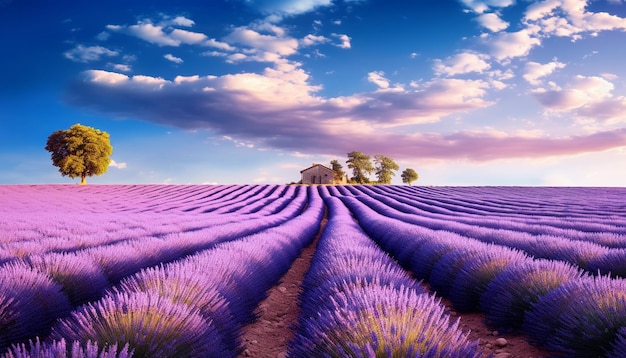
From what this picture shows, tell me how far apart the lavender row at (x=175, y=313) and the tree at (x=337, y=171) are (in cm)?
6076

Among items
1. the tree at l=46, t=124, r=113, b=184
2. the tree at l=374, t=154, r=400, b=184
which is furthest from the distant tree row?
the tree at l=46, t=124, r=113, b=184

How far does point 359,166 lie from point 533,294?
65.0 m

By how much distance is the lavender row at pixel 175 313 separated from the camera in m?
2.10

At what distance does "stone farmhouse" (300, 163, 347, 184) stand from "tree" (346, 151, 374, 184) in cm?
567

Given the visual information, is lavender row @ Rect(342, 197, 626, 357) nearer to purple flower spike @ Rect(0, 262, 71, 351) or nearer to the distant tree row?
purple flower spike @ Rect(0, 262, 71, 351)

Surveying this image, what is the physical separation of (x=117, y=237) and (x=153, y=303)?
5.83 meters

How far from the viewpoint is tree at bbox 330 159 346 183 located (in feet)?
217

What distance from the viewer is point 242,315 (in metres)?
3.84

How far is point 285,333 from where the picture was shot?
4.12 meters

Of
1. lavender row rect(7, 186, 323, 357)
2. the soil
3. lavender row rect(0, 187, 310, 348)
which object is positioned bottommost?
the soil

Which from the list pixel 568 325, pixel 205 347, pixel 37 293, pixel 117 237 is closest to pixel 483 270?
pixel 568 325

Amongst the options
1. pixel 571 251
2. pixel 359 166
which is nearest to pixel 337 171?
pixel 359 166

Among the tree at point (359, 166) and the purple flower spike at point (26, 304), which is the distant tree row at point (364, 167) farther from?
the purple flower spike at point (26, 304)

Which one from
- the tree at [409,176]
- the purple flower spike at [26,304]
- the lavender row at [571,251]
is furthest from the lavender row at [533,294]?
the tree at [409,176]
